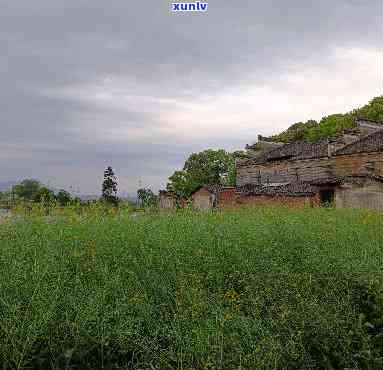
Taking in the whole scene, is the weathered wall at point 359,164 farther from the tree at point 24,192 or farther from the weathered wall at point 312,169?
the tree at point 24,192

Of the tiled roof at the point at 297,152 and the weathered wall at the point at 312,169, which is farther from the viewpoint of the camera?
the tiled roof at the point at 297,152

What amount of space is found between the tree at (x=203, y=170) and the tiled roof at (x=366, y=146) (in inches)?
910

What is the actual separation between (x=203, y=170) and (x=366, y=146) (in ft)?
91.7

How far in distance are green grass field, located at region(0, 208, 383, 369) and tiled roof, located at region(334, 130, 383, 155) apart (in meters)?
21.3

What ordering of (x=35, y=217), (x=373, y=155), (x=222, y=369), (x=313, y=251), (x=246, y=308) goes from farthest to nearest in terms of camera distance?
(x=373, y=155), (x=35, y=217), (x=313, y=251), (x=246, y=308), (x=222, y=369)

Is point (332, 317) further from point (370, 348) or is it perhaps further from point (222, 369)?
point (222, 369)

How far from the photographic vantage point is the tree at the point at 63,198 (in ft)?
30.9

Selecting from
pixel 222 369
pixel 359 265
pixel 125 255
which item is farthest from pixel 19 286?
pixel 359 265

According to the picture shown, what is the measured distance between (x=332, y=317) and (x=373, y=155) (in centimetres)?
2508

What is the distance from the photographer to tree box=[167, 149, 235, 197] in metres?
52.8

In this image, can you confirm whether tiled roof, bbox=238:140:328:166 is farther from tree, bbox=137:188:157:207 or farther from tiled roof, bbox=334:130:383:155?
tree, bbox=137:188:157:207

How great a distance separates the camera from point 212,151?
180ft

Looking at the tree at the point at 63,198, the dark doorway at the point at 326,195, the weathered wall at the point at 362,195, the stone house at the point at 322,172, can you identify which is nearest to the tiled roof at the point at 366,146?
the stone house at the point at 322,172

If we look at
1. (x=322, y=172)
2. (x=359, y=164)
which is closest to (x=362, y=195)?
(x=359, y=164)
